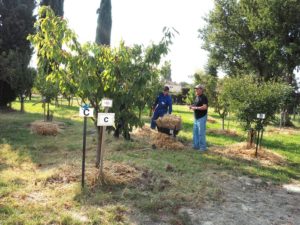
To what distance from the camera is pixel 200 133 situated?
33.5ft

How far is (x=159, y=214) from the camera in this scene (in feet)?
16.8

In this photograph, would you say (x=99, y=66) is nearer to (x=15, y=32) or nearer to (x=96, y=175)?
(x=96, y=175)

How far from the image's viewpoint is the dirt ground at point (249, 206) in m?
5.12

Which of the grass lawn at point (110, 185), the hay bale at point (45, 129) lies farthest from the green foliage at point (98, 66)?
the hay bale at point (45, 129)

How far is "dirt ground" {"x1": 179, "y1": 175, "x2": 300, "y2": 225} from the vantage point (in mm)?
5121

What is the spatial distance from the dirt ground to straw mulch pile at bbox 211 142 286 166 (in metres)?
2.24

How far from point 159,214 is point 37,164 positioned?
144 inches

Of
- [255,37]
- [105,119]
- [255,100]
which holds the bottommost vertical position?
[105,119]

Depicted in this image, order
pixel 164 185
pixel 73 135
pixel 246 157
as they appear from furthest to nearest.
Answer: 1. pixel 73 135
2. pixel 246 157
3. pixel 164 185

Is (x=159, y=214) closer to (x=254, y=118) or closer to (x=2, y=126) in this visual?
(x=254, y=118)

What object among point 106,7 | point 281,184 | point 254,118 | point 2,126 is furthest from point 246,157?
point 106,7

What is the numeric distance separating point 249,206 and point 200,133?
15.0ft

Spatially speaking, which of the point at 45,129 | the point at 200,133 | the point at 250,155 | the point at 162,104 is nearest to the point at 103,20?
the point at 162,104

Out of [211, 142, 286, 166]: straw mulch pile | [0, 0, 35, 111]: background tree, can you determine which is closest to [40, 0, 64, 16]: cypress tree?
[0, 0, 35, 111]: background tree
